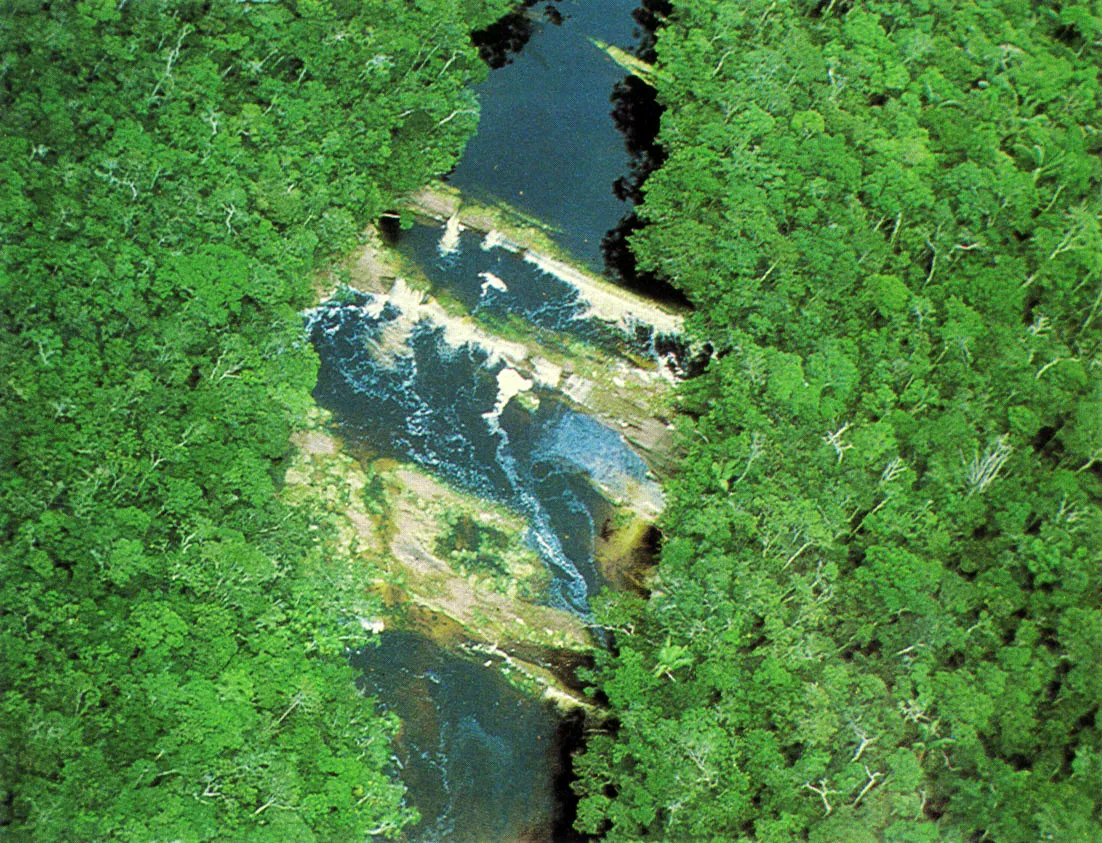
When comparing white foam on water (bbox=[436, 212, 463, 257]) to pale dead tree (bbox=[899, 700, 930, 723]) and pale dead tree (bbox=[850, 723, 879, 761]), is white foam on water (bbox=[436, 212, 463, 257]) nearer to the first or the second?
pale dead tree (bbox=[850, 723, 879, 761])

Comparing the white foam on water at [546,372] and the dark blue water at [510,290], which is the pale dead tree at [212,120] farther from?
the white foam on water at [546,372]

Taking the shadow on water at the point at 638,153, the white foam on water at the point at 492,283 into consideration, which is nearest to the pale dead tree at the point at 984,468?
the shadow on water at the point at 638,153

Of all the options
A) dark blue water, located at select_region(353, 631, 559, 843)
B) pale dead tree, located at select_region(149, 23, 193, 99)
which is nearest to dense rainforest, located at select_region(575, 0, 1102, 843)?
dark blue water, located at select_region(353, 631, 559, 843)

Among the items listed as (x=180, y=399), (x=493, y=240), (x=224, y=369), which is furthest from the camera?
(x=493, y=240)

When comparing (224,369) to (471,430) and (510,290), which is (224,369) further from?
(510,290)

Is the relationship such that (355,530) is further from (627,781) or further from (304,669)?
(627,781)

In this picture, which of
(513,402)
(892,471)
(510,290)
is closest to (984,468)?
(892,471)
